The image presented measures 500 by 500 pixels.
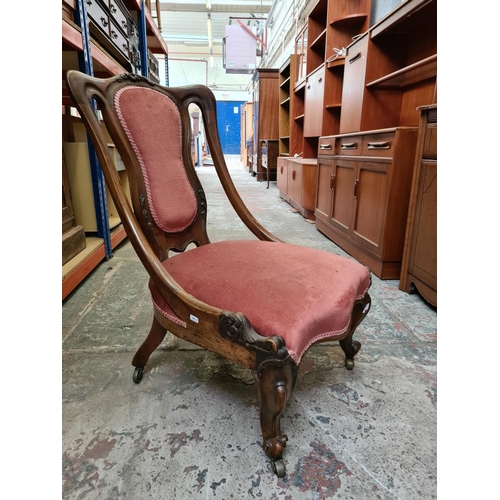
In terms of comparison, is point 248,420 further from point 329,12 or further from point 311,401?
point 329,12

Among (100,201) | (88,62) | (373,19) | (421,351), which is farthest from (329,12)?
(421,351)

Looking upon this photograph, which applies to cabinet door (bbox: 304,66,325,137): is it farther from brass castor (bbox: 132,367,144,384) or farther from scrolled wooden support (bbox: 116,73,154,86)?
brass castor (bbox: 132,367,144,384)

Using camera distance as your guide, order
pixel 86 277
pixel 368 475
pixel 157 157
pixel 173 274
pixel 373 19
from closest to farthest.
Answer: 1. pixel 368 475
2. pixel 173 274
3. pixel 157 157
4. pixel 86 277
5. pixel 373 19

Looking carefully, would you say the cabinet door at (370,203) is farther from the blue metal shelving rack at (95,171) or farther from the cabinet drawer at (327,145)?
the blue metal shelving rack at (95,171)

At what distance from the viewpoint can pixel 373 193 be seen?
196 cm

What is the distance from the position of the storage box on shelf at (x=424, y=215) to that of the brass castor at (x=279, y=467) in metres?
1.12

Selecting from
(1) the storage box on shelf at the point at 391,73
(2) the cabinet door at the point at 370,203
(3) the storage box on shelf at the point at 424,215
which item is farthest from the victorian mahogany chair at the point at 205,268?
(1) the storage box on shelf at the point at 391,73

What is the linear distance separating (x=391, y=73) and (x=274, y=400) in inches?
87.9

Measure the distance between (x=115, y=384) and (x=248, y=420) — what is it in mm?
475

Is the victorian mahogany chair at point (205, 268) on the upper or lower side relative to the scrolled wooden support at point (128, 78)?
lower

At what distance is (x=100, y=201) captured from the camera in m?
2.04

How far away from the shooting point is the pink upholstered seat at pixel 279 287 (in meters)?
0.71

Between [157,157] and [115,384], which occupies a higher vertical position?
[157,157]

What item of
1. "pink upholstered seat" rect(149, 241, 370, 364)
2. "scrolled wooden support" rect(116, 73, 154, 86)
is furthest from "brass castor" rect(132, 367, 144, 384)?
"scrolled wooden support" rect(116, 73, 154, 86)
